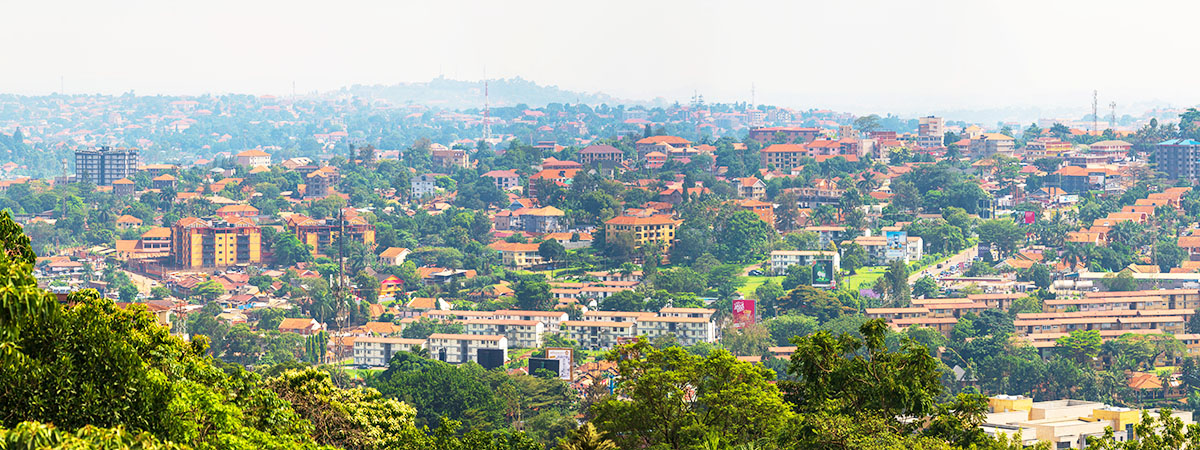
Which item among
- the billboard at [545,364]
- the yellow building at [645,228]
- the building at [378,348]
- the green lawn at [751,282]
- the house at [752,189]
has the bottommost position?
the building at [378,348]

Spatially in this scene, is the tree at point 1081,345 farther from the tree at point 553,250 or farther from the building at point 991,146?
the building at point 991,146

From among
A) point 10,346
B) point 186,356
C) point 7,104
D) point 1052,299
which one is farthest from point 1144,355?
point 7,104

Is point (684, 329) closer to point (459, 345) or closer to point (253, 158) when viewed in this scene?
point (459, 345)

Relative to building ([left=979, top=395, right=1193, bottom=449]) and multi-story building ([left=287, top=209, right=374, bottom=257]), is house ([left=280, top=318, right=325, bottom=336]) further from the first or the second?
building ([left=979, top=395, right=1193, bottom=449])

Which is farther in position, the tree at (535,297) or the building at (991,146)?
the building at (991,146)

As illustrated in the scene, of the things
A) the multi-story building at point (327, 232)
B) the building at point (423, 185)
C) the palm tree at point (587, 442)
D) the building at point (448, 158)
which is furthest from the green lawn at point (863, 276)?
the palm tree at point (587, 442)

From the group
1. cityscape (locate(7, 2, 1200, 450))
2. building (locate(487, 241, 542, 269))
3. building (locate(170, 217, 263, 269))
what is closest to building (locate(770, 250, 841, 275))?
cityscape (locate(7, 2, 1200, 450))

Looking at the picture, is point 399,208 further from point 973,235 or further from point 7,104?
point 7,104
